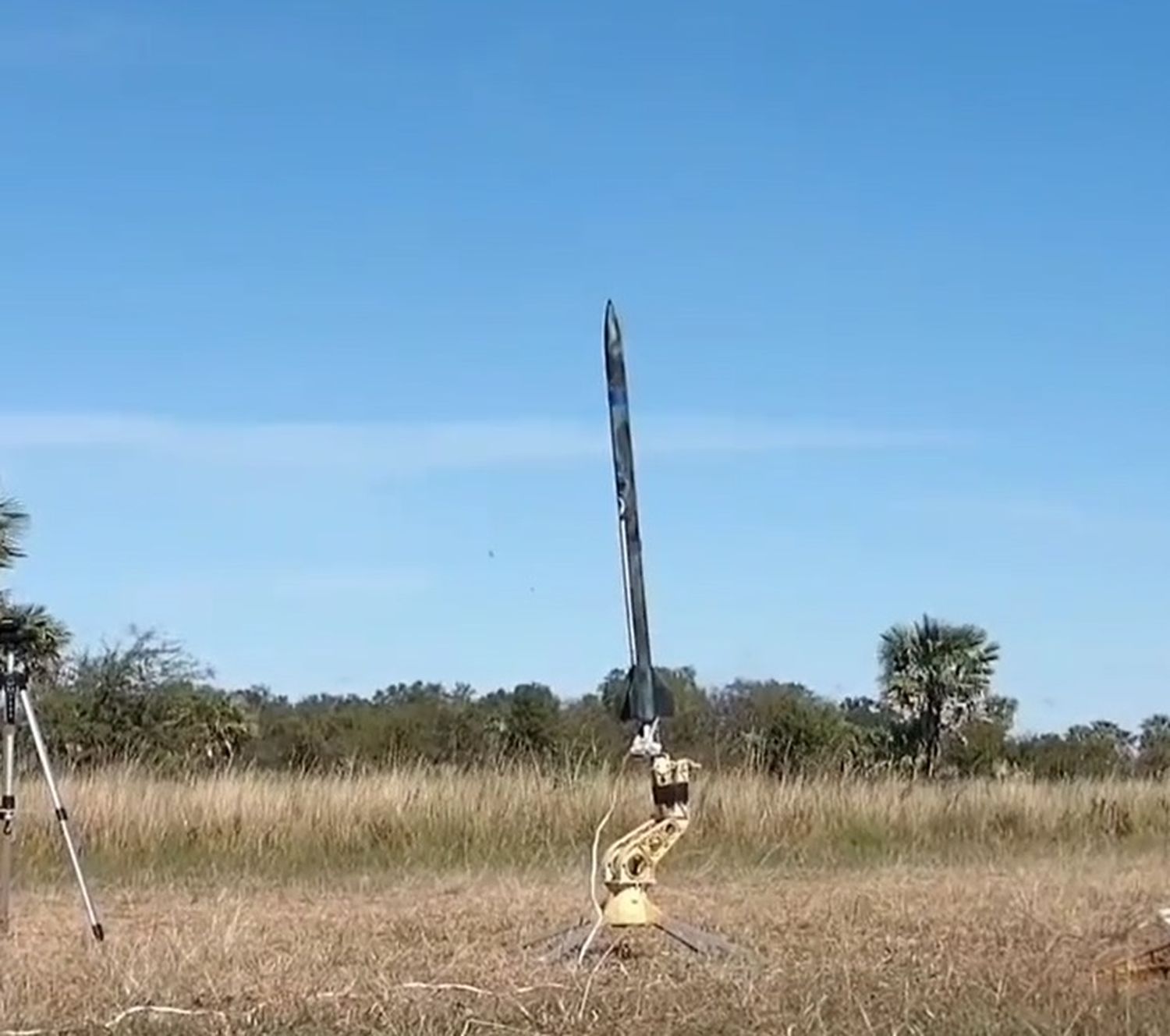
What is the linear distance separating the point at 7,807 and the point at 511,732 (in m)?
19.4

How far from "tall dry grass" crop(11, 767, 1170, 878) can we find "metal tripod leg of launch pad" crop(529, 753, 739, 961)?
493cm

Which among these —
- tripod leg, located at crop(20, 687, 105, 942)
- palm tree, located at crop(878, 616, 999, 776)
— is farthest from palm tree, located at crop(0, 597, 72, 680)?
palm tree, located at crop(878, 616, 999, 776)

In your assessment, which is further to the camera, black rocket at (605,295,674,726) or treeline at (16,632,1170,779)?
treeline at (16,632,1170,779)

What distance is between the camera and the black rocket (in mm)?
9797

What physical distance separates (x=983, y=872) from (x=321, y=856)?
16.4 ft

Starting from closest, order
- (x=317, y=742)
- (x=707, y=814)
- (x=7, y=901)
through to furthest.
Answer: (x=7, y=901)
(x=707, y=814)
(x=317, y=742)

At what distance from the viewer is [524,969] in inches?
345

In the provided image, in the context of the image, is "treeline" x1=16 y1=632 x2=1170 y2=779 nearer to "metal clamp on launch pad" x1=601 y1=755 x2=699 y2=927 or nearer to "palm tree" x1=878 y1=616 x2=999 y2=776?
"palm tree" x1=878 y1=616 x2=999 y2=776

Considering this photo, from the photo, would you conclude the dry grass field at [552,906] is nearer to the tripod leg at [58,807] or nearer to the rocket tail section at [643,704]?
the tripod leg at [58,807]

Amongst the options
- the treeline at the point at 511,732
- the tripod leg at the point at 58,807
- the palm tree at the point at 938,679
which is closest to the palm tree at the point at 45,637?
the treeline at the point at 511,732

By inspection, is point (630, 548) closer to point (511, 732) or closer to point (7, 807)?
point (7, 807)

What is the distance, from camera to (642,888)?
9.60 metres

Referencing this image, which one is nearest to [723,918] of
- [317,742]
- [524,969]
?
[524,969]

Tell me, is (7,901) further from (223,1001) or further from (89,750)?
(89,750)
